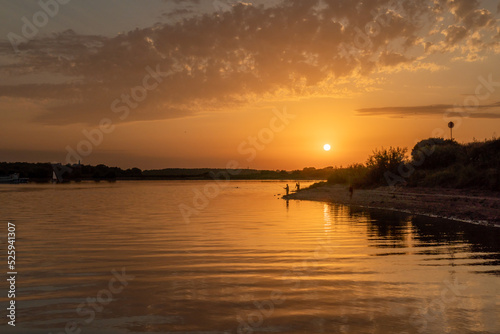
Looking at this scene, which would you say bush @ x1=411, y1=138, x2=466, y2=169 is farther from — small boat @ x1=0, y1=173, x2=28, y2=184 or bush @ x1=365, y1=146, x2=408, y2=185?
small boat @ x1=0, y1=173, x2=28, y2=184

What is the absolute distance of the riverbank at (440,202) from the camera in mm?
30234

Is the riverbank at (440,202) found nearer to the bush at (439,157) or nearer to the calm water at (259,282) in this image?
the calm water at (259,282)

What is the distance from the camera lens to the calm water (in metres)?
9.44

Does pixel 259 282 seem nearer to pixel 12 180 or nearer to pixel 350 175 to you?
pixel 350 175

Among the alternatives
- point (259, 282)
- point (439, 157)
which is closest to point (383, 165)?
point (439, 157)

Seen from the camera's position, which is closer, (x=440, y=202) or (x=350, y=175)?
(x=440, y=202)

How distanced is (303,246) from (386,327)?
11.3 metres

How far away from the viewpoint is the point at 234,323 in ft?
30.7

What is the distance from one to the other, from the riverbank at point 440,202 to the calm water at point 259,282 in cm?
546

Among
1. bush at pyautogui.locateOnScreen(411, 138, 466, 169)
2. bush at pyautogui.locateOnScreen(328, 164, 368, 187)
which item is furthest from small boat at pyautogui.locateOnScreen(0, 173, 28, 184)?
bush at pyautogui.locateOnScreen(411, 138, 466, 169)

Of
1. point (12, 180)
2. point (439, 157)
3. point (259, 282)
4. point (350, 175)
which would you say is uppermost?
point (439, 157)

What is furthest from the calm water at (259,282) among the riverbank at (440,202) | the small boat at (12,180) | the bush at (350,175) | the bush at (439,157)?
the small boat at (12,180)

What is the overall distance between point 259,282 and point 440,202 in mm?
29706

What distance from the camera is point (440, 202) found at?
38156 millimetres
